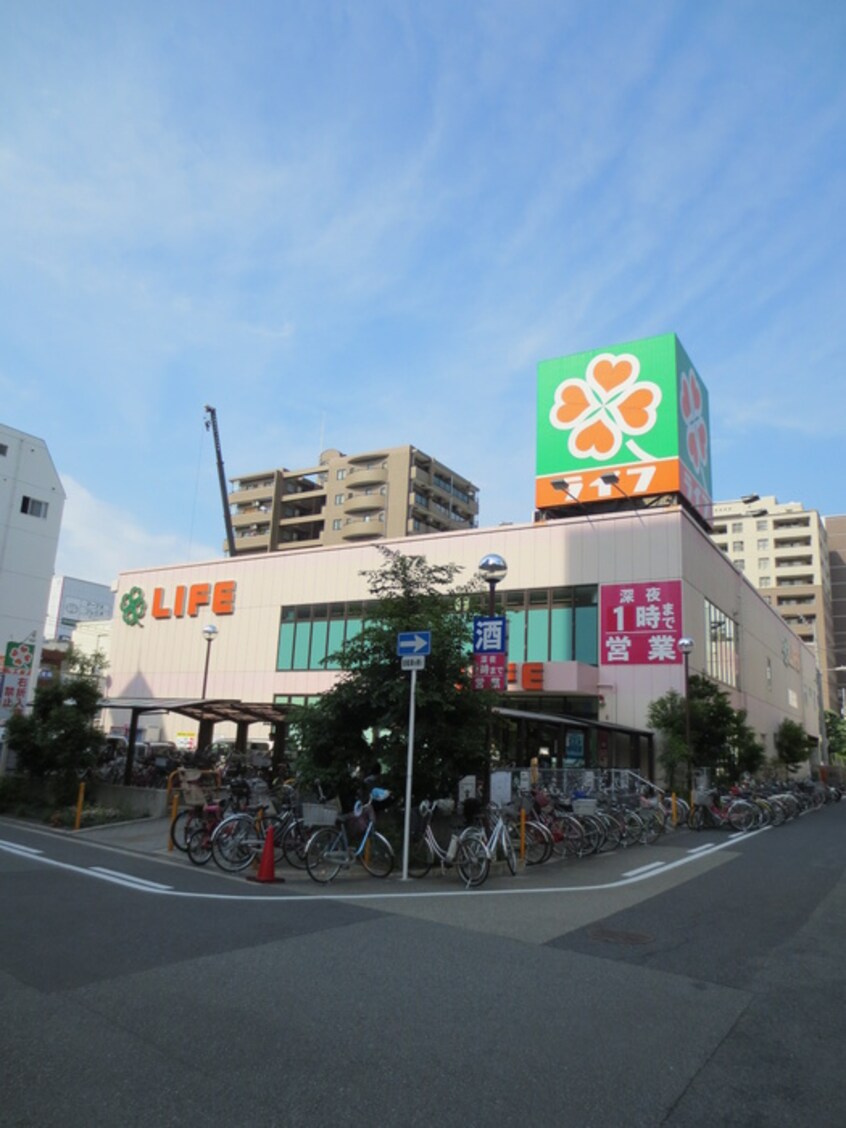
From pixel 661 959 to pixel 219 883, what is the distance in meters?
6.02

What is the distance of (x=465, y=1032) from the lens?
4.78 m

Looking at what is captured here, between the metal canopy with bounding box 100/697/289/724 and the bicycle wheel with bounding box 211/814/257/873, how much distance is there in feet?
25.8

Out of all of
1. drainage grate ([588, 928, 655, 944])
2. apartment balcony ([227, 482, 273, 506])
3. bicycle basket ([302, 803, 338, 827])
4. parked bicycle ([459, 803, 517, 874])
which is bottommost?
drainage grate ([588, 928, 655, 944])

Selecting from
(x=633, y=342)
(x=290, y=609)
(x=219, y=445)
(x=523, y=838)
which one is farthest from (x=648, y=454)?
(x=219, y=445)

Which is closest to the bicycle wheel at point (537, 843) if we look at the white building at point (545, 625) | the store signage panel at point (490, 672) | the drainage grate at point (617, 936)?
the store signage panel at point (490, 672)

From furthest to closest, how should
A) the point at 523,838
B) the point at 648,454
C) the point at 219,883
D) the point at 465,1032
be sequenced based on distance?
1. the point at 648,454
2. the point at 523,838
3. the point at 219,883
4. the point at 465,1032

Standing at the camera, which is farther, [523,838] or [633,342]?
[633,342]

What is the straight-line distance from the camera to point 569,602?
3116cm

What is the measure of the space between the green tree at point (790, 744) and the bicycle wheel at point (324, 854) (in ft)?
130

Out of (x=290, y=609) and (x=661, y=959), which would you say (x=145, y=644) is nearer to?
(x=290, y=609)

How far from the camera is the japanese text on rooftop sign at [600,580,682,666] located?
2872cm

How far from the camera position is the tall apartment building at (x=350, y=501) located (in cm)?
7550

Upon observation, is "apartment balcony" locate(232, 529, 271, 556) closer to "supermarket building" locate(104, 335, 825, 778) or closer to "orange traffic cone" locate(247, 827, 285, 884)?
"supermarket building" locate(104, 335, 825, 778)

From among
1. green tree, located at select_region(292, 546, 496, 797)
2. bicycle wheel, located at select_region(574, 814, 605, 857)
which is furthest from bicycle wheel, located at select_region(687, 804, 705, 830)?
green tree, located at select_region(292, 546, 496, 797)
